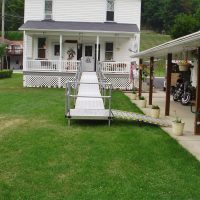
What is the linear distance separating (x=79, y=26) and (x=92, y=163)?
2200 cm

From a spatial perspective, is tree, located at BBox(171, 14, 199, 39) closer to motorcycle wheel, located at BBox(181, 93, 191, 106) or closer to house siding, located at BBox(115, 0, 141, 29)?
house siding, located at BBox(115, 0, 141, 29)

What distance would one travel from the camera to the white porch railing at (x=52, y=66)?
2786cm

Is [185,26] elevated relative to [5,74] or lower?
elevated

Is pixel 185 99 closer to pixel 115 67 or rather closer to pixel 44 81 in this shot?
pixel 115 67

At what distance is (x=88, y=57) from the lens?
1215 inches

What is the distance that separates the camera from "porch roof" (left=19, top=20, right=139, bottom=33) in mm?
27672

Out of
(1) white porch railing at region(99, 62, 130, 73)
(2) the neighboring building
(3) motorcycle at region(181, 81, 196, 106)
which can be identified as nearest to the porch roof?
(1) white porch railing at region(99, 62, 130, 73)

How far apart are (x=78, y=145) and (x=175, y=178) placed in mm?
3049

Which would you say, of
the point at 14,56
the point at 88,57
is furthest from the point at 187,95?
the point at 14,56

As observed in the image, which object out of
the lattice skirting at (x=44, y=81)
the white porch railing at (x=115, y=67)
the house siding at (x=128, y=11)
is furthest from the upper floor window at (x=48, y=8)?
the white porch railing at (x=115, y=67)

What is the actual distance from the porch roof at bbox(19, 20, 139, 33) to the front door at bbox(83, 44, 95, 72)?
1727 millimetres

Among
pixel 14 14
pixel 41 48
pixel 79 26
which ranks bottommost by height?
pixel 41 48

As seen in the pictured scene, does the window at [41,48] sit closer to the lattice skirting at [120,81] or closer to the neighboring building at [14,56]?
the lattice skirting at [120,81]

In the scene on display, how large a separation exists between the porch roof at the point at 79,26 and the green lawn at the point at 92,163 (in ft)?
51.5
